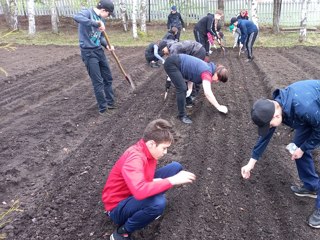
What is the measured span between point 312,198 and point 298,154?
2.31 feet

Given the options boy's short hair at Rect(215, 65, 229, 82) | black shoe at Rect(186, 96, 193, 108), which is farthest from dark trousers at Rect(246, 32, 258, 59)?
boy's short hair at Rect(215, 65, 229, 82)

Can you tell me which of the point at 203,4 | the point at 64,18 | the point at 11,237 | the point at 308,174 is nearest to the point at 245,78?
the point at 308,174

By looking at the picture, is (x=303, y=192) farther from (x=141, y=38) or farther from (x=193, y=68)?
(x=141, y=38)

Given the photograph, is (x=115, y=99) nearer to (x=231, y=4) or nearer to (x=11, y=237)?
(x=11, y=237)

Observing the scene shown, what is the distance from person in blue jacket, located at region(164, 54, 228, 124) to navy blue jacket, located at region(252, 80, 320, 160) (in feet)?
6.21

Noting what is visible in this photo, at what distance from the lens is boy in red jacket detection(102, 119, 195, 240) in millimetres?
2635

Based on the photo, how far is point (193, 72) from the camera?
521 cm

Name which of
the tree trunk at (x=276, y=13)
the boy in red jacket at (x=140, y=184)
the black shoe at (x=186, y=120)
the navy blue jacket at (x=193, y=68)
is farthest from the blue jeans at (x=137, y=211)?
the tree trunk at (x=276, y=13)

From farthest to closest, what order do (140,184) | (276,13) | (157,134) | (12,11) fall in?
(12,11), (276,13), (157,134), (140,184)

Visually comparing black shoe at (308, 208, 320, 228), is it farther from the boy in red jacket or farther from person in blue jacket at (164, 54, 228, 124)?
person in blue jacket at (164, 54, 228, 124)

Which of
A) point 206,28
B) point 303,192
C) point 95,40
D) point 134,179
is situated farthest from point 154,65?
point 134,179

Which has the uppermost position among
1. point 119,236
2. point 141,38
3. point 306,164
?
point 306,164

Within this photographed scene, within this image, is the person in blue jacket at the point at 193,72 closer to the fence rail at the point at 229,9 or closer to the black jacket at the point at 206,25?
the black jacket at the point at 206,25

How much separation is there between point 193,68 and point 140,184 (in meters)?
2.96
